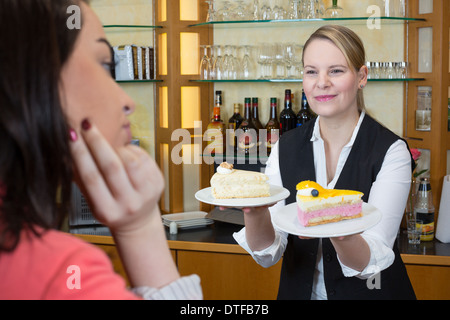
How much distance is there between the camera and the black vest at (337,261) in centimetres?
174

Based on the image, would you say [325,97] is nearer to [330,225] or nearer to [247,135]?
[330,225]

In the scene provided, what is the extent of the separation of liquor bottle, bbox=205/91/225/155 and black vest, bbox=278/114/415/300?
135cm

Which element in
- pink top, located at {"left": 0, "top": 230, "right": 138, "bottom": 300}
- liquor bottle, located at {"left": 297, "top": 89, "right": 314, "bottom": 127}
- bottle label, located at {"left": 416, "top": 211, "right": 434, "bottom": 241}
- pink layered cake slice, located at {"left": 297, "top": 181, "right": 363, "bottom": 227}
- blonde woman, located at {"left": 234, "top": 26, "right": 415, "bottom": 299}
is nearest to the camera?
pink top, located at {"left": 0, "top": 230, "right": 138, "bottom": 300}

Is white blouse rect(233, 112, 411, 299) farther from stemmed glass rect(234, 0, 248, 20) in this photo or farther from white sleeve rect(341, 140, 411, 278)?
stemmed glass rect(234, 0, 248, 20)

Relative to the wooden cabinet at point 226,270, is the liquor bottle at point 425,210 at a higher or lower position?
higher

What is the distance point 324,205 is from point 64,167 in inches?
42.6

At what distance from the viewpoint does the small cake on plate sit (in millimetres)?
1771

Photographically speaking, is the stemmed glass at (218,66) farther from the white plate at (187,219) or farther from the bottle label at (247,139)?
the white plate at (187,219)

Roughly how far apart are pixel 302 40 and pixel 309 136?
1.43 metres

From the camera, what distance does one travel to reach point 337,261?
1737 mm

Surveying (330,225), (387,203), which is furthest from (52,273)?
(387,203)

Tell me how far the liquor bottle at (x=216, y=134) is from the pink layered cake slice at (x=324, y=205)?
1647mm

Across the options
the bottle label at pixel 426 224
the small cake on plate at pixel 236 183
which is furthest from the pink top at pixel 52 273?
the bottle label at pixel 426 224

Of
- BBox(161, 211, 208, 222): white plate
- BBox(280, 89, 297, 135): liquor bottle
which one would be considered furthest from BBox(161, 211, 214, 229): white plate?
BBox(280, 89, 297, 135): liquor bottle
